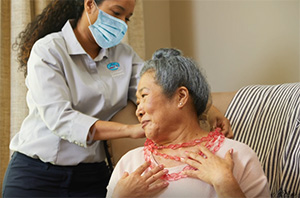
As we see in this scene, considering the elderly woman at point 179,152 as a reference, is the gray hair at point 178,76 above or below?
above

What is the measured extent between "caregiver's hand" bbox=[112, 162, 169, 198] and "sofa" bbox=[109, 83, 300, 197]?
0.46 m

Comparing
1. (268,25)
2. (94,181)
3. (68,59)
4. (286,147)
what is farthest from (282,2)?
(94,181)

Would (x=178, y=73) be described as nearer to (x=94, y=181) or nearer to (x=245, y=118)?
(x=245, y=118)

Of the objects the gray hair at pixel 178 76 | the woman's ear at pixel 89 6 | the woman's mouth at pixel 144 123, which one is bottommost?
the woman's mouth at pixel 144 123

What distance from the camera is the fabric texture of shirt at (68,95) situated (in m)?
1.73

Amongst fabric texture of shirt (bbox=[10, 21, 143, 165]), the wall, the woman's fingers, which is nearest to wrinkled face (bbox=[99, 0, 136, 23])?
fabric texture of shirt (bbox=[10, 21, 143, 165])

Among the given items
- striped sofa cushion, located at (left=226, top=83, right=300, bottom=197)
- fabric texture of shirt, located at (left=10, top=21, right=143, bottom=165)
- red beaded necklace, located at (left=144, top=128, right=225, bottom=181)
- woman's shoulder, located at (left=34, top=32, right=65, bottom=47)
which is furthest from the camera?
woman's shoulder, located at (left=34, top=32, right=65, bottom=47)

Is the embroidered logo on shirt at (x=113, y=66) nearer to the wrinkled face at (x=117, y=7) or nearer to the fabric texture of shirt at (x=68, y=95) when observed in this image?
the fabric texture of shirt at (x=68, y=95)

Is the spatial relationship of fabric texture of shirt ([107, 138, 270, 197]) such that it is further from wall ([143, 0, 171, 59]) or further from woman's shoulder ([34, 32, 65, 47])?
wall ([143, 0, 171, 59])

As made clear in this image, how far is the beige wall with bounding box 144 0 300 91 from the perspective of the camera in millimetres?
2312

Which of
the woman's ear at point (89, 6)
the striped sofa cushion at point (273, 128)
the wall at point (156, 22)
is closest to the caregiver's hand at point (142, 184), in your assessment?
the striped sofa cushion at point (273, 128)

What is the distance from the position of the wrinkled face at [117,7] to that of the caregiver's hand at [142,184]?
87cm

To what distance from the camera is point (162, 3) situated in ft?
10.3

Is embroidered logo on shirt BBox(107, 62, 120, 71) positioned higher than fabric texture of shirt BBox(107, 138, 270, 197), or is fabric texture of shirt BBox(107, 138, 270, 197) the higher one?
embroidered logo on shirt BBox(107, 62, 120, 71)
